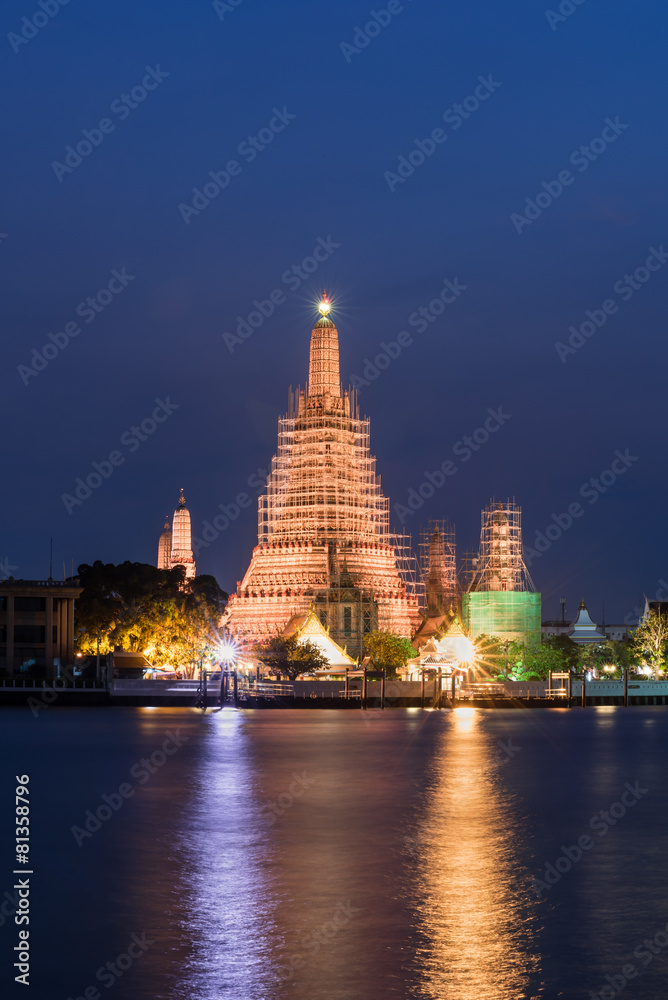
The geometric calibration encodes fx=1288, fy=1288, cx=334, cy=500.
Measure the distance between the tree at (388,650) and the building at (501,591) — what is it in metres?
17.6

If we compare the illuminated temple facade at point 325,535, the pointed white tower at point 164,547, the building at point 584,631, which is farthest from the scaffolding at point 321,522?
the pointed white tower at point 164,547

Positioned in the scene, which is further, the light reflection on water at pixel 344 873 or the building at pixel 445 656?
the building at pixel 445 656

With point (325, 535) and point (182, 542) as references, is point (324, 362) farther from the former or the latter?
point (182, 542)

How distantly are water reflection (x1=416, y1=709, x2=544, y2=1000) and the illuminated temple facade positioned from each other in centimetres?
7239

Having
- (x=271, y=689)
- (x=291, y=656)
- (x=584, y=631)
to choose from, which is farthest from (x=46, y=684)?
(x=584, y=631)

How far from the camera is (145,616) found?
114 metres

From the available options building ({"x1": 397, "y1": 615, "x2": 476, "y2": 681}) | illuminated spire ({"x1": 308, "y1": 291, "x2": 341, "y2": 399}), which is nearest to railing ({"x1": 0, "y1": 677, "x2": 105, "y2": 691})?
building ({"x1": 397, "y1": 615, "x2": 476, "y2": 681})

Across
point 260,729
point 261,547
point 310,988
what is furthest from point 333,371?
point 310,988

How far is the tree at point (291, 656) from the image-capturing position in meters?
111

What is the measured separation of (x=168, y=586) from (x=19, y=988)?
325ft

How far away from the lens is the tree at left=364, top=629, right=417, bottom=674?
114250 millimetres

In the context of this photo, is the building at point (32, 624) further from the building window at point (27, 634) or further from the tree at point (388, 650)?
the tree at point (388, 650)

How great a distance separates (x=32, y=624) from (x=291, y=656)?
74.4 ft

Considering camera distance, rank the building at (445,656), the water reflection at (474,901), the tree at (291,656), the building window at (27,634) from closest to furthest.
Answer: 1. the water reflection at (474,901)
2. the tree at (291,656)
3. the building window at (27,634)
4. the building at (445,656)
